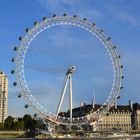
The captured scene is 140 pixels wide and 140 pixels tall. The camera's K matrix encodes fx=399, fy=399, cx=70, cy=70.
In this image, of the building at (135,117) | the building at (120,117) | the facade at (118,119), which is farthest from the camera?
the building at (135,117)

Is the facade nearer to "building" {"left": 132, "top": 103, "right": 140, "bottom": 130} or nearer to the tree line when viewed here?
"building" {"left": 132, "top": 103, "right": 140, "bottom": 130}

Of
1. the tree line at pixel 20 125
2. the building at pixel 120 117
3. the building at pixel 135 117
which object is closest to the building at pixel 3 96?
the tree line at pixel 20 125

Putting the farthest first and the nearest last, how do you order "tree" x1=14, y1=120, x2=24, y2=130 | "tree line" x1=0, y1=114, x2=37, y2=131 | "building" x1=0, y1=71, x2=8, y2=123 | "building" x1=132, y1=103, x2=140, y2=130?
"building" x1=132, y1=103, x2=140, y2=130 → "building" x1=0, y1=71, x2=8, y2=123 → "tree line" x1=0, y1=114, x2=37, y2=131 → "tree" x1=14, y1=120, x2=24, y2=130

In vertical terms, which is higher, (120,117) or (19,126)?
(120,117)

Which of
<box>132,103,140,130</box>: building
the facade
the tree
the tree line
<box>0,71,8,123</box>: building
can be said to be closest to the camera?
the tree

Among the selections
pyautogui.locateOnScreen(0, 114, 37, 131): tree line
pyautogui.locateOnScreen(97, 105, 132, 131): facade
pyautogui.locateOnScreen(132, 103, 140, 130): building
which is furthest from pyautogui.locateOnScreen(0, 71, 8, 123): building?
pyautogui.locateOnScreen(132, 103, 140, 130): building

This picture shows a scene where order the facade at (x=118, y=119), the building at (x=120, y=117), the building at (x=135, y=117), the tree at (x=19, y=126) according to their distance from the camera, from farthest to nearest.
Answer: the building at (x=135, y=117) < the facade at (x=118, y=119) < the building at (x=120, y=117) < the tree at (x=19, y=126)

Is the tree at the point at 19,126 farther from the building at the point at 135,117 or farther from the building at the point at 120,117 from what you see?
the building at the point at 135,117

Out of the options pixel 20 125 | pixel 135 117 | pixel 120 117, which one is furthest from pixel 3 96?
pixel 135 117

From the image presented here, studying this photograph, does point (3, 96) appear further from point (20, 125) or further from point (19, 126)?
point (19, 126)

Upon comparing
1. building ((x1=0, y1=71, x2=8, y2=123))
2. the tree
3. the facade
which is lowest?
the tree

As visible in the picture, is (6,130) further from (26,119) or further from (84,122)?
(84,122)

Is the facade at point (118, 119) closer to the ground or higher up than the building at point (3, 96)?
closer to the ground

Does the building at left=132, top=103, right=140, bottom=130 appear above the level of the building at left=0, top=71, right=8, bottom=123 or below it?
below
